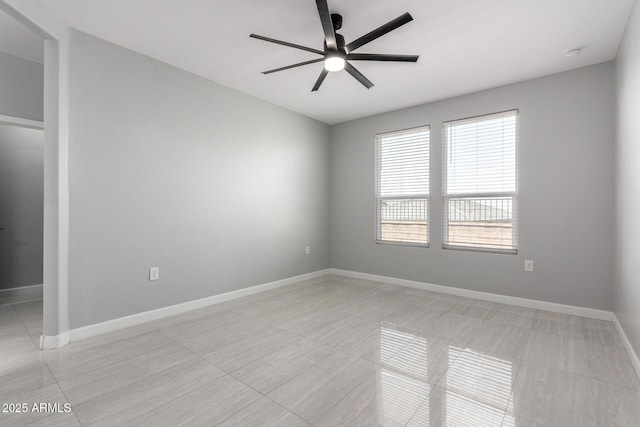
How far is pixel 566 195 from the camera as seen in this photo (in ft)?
10.4

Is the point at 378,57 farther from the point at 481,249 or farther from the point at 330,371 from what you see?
the point at 481,249

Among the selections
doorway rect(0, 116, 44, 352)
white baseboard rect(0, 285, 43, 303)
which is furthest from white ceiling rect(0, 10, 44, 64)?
white baseboard rect(0, 285, 43, 303)

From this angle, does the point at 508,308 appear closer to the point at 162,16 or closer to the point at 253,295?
the point at 253,295

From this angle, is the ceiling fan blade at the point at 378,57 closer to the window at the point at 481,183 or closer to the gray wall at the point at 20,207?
the window at the point at 481,183

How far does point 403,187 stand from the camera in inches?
174

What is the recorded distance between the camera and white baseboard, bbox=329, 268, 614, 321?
300 centimetres

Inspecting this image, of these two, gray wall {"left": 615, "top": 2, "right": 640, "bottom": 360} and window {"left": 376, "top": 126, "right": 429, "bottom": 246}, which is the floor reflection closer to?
gray wall {"left": 615, "top": 2, "right": 640, "bottom": 360}

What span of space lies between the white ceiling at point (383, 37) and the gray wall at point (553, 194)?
25 cm

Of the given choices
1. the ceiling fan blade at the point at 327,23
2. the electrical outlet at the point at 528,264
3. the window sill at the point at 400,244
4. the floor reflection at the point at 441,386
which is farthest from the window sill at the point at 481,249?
the ceiling fan blade at the point at 327,23

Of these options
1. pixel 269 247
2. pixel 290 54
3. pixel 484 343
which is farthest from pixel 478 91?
pixel 269 247

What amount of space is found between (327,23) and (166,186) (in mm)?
2240

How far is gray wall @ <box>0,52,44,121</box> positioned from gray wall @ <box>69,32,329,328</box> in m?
1.12

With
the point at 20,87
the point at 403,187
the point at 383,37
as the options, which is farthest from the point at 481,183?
the point at 20,87

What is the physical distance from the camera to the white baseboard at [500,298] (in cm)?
300
